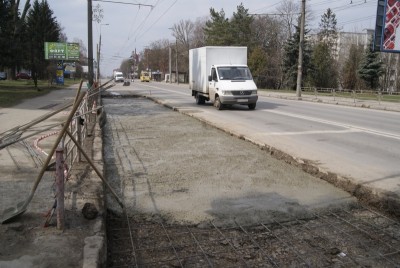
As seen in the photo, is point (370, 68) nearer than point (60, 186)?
No

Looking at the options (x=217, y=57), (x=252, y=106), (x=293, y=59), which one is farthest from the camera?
(x=293, y=59)

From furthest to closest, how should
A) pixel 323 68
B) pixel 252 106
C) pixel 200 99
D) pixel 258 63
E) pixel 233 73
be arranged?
pixel 258 63 < pixel 323 68 < pixel 200 99 < pixel 252 106 < pixel 233 73

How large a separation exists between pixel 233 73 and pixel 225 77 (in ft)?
1.68

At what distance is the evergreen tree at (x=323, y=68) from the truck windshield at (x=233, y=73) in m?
40.5

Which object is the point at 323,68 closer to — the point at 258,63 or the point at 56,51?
the point at 258,63

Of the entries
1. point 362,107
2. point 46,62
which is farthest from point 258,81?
point 362,107

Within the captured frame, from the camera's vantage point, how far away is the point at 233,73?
2108 cm

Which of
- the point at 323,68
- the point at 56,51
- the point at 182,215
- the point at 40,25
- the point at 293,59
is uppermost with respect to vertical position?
the point at 40,25

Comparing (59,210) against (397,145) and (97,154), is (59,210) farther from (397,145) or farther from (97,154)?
(397,145)

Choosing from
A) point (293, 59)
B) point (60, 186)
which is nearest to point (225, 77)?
point (60, 186)

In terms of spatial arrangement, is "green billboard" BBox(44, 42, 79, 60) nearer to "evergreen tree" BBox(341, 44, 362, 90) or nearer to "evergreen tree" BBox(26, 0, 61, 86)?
"evergreen tree" BBox(26, 0, 61, 86)

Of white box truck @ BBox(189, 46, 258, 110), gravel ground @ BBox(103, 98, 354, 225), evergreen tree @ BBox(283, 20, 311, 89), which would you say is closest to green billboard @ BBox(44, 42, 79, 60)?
evergreen tree @ BBox(283, 20, 311, 89)

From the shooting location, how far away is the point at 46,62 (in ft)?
229

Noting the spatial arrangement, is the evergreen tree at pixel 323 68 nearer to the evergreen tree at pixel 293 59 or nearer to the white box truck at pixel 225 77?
the evergreen tree at pixel 293 59
